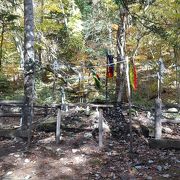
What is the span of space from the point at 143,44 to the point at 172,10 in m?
4.32

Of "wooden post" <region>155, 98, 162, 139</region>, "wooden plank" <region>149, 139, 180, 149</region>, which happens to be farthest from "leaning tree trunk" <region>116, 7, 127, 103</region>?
"wooden plank" <region>149, 139, 180, 149</region>

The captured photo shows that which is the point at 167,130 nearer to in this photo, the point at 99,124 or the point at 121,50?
the point at 99,124

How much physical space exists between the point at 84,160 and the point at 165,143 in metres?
2.19

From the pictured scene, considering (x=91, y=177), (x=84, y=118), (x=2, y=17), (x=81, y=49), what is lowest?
(x=91, y=177)

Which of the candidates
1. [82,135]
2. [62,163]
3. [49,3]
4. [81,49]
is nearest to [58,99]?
[81,49]

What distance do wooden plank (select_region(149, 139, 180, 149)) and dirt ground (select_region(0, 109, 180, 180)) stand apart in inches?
Result: 4.9

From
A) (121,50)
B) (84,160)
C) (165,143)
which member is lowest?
(84,160)

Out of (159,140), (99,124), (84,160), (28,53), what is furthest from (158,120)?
(28,53)

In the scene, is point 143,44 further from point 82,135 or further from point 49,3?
point 82,135

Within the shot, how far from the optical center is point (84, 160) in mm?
7074

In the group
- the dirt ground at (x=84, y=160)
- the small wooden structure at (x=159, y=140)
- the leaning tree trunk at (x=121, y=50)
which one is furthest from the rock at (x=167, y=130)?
the leaning tree trunk at (x=121, y=50)

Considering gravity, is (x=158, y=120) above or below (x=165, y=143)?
above

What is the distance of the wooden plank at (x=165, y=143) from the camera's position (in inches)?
306

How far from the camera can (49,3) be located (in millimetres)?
20469
